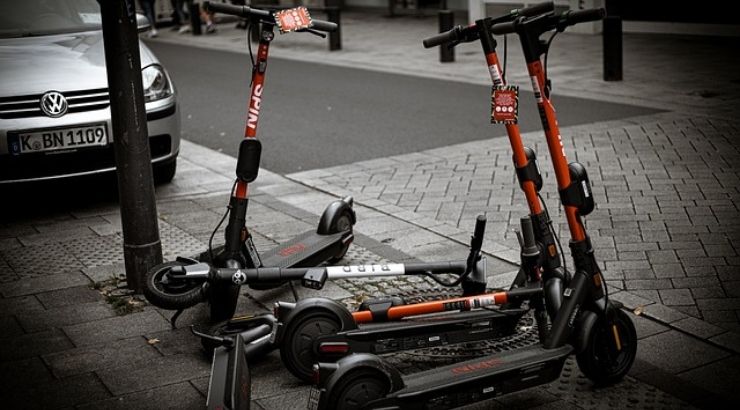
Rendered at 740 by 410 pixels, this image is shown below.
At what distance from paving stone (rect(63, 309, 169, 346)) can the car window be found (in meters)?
3.72

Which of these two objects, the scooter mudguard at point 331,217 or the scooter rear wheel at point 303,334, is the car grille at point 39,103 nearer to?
the scooter mudguard at point 331,217

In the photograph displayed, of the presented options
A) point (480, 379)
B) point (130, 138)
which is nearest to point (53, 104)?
point (130, 138)

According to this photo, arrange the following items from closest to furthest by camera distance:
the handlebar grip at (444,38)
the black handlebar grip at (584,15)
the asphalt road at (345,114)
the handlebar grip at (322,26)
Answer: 1. the black handlebar grip at (584,15)
2. the handlebar grip at (444,38)
3. the handlebar grip at (322,26)
4. the asphalt road at (345,114)

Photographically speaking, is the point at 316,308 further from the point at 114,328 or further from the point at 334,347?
the point at 114,328

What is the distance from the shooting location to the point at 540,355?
3.56 metres

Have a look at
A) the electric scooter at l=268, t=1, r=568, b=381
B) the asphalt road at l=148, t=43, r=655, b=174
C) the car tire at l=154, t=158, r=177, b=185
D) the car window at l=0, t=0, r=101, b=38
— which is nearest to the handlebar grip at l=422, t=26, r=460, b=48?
the electric scooter at l=268, t=1, r=568, b=381

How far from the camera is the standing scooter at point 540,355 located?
329 centimetres

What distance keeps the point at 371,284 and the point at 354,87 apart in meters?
7.93

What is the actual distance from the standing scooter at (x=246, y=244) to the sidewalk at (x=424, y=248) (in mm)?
221

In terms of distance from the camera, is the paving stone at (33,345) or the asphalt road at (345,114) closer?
the paving stone at (33,345)

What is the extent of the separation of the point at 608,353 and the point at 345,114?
23.9 feet

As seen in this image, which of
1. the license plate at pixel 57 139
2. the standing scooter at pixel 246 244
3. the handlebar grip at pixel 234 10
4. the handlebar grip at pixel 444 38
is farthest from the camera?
the license plate at pixel 57 139

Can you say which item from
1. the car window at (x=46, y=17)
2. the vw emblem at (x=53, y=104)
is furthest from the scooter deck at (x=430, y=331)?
the car window at (x=46, y=17)

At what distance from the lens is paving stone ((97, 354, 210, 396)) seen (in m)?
3.90
